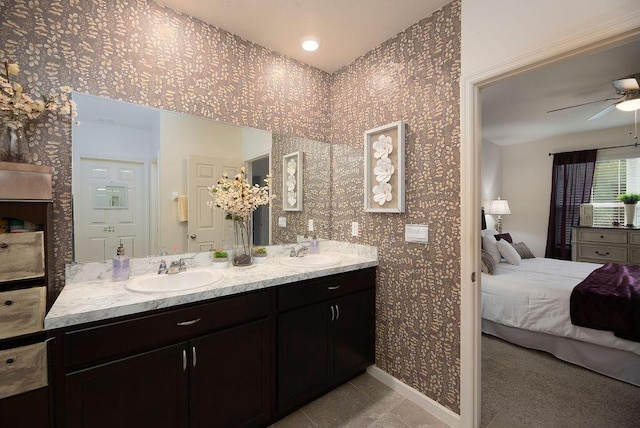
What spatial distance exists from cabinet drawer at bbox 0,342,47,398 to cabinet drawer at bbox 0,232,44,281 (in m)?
0.28

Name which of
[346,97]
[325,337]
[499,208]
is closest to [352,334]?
[325,337]

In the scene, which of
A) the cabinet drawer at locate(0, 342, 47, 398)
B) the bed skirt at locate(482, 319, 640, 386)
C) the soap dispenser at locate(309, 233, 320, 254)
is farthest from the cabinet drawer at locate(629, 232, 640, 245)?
the cabinet drawer at locate(0, 342, 47, 398)

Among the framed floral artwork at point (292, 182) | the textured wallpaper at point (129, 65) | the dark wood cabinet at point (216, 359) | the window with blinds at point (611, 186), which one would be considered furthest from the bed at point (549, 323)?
the textured wallpaper at point (129, 65)

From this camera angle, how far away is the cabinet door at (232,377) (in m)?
1.33

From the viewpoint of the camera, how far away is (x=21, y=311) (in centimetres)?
104

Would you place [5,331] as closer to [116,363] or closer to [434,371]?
[116,363]

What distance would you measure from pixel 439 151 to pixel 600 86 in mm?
2679

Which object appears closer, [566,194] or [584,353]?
[584,353]

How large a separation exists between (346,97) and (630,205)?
5.05 meters

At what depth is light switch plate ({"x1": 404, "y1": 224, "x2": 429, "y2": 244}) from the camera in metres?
1.85

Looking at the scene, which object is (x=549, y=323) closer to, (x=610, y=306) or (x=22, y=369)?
(x=610, y=306)

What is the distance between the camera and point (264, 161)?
7.18 feet

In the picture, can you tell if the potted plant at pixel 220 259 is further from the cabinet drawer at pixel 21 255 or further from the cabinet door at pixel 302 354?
the cabinet drawer at pixel 21 255

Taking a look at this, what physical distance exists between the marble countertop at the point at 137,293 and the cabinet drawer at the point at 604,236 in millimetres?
4711
